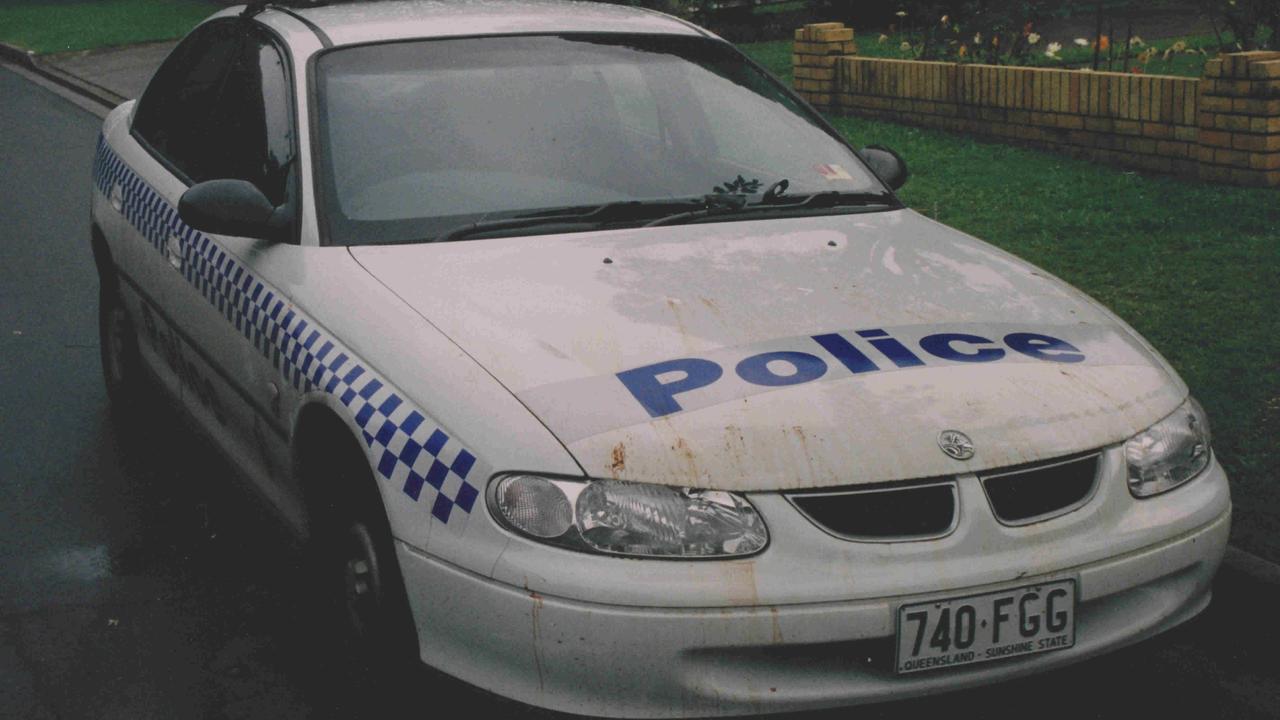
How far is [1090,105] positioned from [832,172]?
6107mm

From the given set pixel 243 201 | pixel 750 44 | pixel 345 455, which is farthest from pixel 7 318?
pixel 750 44

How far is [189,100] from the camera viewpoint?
5.50 m

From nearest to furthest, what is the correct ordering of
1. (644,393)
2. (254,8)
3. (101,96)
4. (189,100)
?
(644,393) → (254,8) → (189,100) → (101,96)

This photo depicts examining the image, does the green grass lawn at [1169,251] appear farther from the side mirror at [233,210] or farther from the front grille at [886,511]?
the side mirror at [233,210]

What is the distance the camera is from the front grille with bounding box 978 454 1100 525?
10.3ft

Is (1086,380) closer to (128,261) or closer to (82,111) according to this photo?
(128,261)

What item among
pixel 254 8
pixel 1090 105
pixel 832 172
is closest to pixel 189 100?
pixel 254 8

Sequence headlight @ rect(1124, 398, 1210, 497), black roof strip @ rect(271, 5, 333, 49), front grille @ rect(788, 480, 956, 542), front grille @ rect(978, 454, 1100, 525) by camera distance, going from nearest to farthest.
Answer: 1. front grille @ rect(788, 480, 956, 542)
2. front grille @ rect(978, 454, 1100, 525)
3. headlight @ rect(1124, 398, 1210, 497)
4. black roof strip @ rect(271, 5, 333, 49)

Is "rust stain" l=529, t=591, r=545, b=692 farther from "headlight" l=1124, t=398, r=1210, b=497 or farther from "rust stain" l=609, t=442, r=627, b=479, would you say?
"headlight" l=1124, t=398, r=1210, b=497

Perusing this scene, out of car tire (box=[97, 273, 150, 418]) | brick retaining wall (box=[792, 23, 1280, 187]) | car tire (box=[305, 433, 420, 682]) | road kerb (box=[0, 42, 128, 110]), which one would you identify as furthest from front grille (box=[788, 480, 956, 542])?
road kerb (box=[0, 42, 128, 110])

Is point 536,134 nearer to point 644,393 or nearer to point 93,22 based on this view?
point 644,393

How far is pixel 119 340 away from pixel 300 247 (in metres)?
2.23

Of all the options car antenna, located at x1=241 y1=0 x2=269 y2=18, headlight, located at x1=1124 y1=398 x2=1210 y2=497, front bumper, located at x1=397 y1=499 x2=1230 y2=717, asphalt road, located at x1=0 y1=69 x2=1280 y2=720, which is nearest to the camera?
front bumper, located at x1=397 y1=499 x2=1230 y2=717

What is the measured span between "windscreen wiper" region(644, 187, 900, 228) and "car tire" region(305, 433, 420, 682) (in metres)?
1.04
